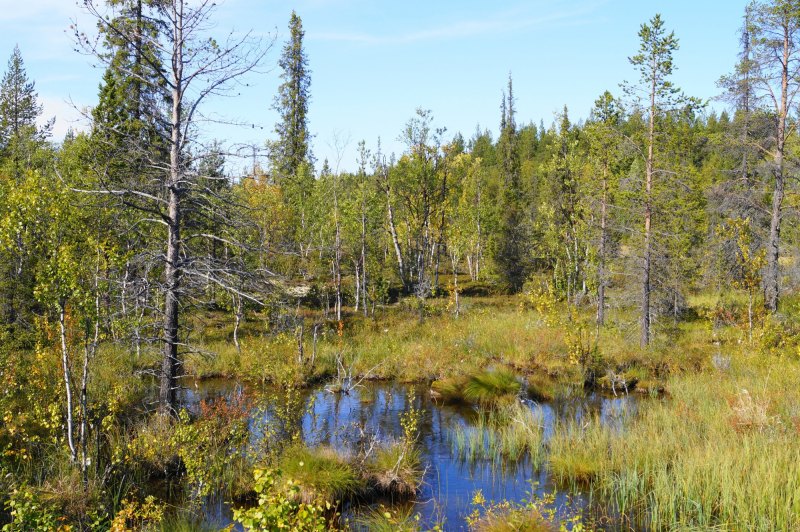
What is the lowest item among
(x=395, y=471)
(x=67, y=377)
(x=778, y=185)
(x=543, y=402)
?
(x=543, y=402)

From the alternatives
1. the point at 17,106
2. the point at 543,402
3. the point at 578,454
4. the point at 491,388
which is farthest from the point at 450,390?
the point at 17,106

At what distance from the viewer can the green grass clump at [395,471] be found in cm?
1014

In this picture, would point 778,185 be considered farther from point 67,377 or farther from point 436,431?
point 67,377

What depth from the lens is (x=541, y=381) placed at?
57.8 ft

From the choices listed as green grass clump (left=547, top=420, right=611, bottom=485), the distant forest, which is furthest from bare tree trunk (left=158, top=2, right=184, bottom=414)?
green grass clump (left=547, top=420, right=611, bottom=485)

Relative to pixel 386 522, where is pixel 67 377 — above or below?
above

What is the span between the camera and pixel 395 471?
10234mm

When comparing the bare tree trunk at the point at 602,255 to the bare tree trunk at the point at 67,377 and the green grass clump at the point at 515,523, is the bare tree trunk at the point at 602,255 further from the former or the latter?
the bare tree trunk at the point at 67,377

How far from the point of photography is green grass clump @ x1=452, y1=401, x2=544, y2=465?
11.5 m

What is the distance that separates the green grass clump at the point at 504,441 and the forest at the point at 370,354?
0.06m

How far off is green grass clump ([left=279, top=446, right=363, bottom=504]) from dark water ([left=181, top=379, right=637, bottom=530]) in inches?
16.0

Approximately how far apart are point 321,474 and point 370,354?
11039mm

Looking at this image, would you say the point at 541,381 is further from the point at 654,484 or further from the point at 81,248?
the point at 81,248

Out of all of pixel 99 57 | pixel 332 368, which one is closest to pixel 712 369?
pixel 332 368
